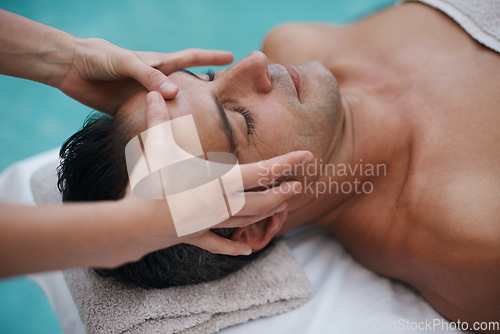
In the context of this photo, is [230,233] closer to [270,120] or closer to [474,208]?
[270,120]

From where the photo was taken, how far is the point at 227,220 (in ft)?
2.56

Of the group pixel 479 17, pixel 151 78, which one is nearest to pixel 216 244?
pixel 151 78

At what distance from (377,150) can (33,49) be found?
1.01m

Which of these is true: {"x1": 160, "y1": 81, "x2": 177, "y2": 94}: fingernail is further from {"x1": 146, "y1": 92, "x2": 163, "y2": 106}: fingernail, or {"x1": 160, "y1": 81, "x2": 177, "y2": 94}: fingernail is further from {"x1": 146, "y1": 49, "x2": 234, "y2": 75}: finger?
{"x1": 146, "y1": 49, "x2": 234, "y2": 75}: finger

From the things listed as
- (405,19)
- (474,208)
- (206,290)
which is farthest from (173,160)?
(405,19)

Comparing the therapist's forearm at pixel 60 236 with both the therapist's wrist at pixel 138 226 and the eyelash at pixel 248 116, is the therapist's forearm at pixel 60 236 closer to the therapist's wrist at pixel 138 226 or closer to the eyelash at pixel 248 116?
the therapist's wrist at pixel 138 226

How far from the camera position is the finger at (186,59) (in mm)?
1084

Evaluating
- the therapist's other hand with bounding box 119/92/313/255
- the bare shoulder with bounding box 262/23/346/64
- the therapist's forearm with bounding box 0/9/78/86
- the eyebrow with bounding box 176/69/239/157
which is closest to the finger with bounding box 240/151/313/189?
the therapist's other hand with bounding box 119/92/313/255

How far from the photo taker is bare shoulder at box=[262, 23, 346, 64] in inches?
59.1

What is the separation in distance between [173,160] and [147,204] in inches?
4.2

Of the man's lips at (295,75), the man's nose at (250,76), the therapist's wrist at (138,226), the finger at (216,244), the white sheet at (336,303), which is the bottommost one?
the white sheet at (336,303)

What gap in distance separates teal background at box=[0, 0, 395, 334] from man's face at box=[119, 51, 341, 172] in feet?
4.05

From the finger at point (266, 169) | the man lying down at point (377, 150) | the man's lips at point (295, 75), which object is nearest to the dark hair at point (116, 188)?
the man lying down at point (377, 150)

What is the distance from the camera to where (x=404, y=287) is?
1.20 m
